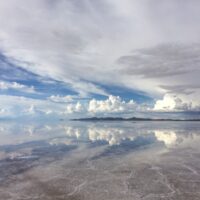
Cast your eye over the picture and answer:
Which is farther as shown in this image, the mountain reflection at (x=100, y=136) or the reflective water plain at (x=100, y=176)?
the mountain reflection at (x=100, y=136)

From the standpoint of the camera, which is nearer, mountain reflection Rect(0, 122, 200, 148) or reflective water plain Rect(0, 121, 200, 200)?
reflective water plain Rect(0, 121, 200, 200)

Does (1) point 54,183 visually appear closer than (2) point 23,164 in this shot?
Yes

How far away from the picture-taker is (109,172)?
49.7 ft

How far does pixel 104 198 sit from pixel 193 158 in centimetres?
1204

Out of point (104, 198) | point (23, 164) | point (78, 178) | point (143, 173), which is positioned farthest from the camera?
point (23, 164)

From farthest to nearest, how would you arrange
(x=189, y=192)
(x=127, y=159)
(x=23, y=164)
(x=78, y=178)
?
(x=127, y=159)
(x=23, y=164)
(x=78, y=178)
(x=189, y=192)

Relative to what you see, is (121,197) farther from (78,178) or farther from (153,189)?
(78,178)

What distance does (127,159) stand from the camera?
63.2ft

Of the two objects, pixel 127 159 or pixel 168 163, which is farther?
pixel 127 159

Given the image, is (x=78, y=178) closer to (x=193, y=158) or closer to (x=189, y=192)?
(x=189, y=192)

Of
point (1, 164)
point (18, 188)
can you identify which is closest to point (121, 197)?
point (18, 188)

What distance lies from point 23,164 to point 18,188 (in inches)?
227

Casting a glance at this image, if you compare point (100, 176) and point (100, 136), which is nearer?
point (100, 176)

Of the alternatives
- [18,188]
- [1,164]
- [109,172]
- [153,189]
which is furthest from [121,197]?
[1,164]
